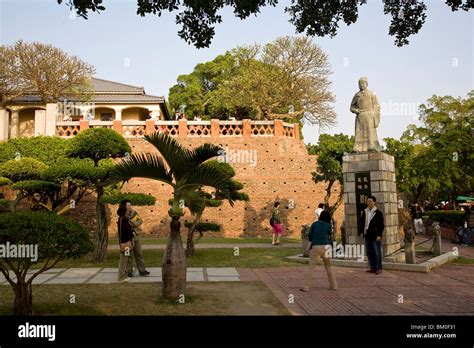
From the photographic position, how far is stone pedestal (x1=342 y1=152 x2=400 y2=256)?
11.3 m

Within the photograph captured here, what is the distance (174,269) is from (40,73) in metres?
24.7

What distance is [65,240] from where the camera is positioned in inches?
216

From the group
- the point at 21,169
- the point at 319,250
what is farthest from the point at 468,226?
the point at 21,169

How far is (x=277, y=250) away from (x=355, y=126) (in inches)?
221

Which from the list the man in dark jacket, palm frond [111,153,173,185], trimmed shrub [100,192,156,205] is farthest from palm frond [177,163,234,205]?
the man in dark jacket

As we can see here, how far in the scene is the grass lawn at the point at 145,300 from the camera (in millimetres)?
6055

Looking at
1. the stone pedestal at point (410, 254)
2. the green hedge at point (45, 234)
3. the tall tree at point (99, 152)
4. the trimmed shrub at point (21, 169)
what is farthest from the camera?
the trimmed shrub at point (21, 169)

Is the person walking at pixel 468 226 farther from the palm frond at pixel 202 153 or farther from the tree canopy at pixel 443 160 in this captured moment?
the palm frond at pixel 202 153

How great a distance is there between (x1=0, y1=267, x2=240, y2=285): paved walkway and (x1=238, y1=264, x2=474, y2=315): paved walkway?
52cm

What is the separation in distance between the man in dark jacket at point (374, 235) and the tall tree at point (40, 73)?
2448cm

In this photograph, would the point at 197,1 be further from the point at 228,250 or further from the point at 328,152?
the point at 328,152

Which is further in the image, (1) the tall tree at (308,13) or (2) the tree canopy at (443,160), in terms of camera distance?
(2) the tree canopy at (443,160)
